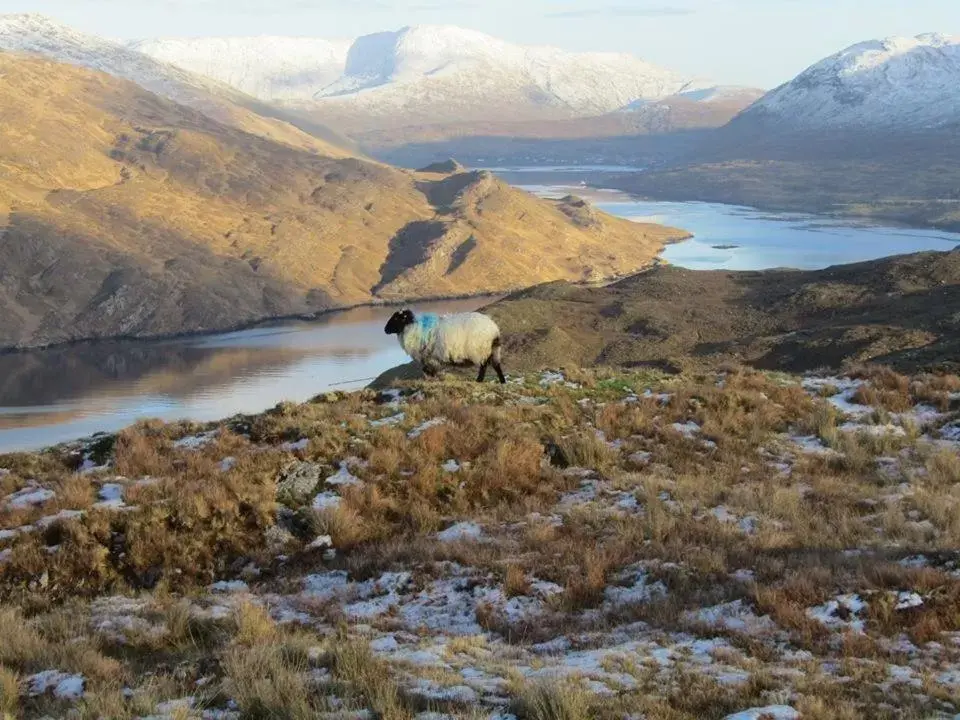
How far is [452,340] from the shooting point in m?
19.7

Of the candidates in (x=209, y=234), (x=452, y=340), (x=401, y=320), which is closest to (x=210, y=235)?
(x=209, y=234)

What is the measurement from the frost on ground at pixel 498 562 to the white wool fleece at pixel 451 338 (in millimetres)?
3662

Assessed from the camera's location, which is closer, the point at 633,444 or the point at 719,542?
the point at 719,542

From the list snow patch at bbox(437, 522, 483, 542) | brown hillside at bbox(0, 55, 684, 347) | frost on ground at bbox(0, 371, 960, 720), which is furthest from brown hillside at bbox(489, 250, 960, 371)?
brown hillside at bbox(0, 55, 684, 347)

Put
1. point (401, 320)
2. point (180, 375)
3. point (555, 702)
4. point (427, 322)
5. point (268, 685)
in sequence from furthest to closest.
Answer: point (180, 375), point (401, 320), point (427, 322), point (268, 685), point (555, 702)

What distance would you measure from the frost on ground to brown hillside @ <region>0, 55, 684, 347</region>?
387ft

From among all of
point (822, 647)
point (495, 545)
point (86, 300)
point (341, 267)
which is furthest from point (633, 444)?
point (341, 267)

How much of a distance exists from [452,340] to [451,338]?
0.05 metres

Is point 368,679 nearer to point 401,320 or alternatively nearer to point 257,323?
point 401,320

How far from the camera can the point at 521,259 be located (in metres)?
169

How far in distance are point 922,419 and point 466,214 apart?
17232 centimetres

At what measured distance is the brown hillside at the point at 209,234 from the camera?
429 feet

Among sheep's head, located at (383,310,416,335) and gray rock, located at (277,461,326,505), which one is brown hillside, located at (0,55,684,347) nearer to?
sheep's head, located at (383,310,416,335)

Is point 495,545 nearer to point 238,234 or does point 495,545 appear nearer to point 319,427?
point 319,427
